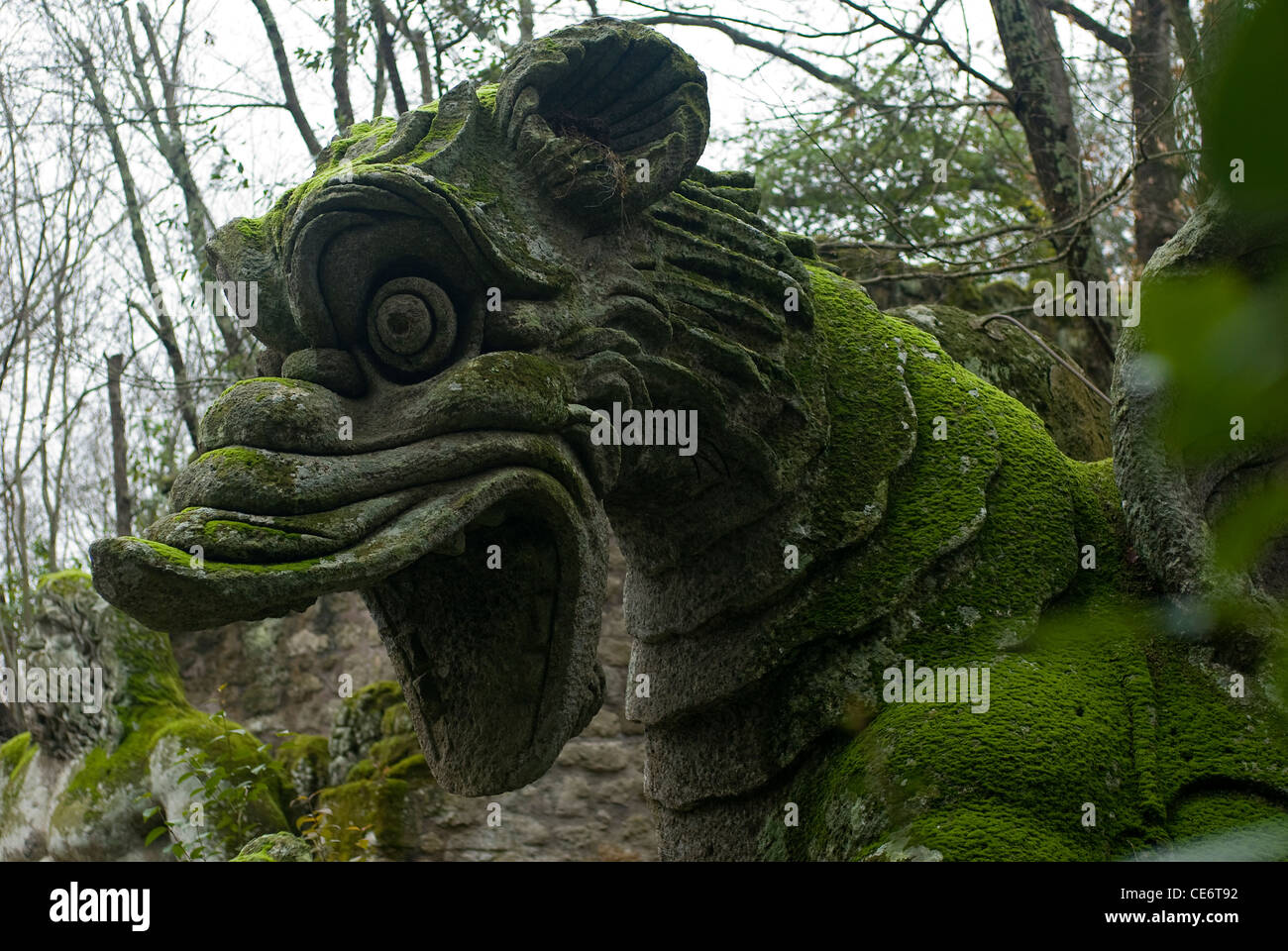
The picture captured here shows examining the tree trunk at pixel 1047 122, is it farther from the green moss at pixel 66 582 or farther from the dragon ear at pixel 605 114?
the green moss at pixel 66 582

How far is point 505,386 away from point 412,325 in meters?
0.20

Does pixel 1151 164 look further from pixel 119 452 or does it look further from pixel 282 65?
pixel 119 452

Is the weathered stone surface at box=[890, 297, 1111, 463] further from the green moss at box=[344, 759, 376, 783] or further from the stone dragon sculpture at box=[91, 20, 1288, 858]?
the green moss at box=[344, 759, 376, 783]

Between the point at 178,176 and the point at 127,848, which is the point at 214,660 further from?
the point at 178,176

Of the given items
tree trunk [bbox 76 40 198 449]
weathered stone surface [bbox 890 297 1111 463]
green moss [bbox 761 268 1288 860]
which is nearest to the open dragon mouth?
green moss [bbox 761 268 1288 860]

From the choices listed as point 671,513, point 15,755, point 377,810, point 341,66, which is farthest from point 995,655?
point 341,66

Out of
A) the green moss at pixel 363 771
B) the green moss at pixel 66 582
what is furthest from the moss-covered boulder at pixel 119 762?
the green moss at pixel 363 771

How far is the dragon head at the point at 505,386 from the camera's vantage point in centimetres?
189

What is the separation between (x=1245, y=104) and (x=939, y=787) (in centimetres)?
176

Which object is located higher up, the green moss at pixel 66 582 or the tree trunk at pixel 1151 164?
the tree trunk at pixel 1151 164

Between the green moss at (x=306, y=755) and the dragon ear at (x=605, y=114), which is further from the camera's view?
the green moss at (x=306, y=755)

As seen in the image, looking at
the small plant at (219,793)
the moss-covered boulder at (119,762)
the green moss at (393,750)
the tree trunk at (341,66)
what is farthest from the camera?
the tree trunk at (341,66)

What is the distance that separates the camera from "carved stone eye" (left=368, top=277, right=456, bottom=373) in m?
2.04

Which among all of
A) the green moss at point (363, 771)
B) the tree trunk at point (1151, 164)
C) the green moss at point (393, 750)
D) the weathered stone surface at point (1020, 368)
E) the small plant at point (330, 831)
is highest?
the tree trunk at point (1151, 164)
